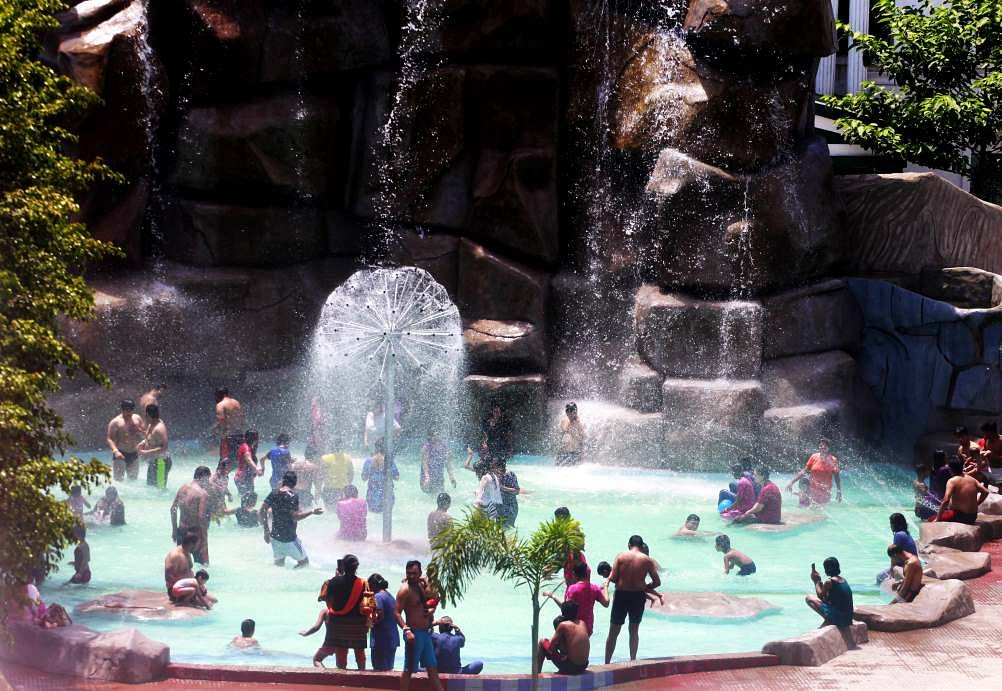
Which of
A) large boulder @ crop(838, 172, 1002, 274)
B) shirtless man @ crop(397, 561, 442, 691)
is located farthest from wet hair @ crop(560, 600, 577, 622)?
large boulder @ crop(838, 172, 1002, 274)

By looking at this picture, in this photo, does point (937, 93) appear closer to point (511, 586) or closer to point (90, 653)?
point (511, 586)

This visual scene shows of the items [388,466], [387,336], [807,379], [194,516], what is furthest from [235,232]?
[807,379]

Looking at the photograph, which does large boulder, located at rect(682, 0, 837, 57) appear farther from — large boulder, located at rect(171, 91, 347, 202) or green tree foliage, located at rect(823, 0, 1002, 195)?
large boulder, located at rect(171, 91, 347, 202)

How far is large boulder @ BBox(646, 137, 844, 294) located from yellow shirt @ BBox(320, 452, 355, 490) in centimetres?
732

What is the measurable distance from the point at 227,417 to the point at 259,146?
16.4 ft

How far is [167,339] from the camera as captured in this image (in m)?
21.5

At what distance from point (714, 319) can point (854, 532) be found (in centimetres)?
496

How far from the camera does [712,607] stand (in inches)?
527

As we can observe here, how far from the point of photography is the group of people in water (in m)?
10.7

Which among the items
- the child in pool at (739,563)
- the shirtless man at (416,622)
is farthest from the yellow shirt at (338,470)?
the shirtless man at (416,622)

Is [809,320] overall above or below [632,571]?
above

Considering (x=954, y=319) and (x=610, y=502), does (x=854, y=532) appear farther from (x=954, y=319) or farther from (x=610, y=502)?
(x=954, y=319)

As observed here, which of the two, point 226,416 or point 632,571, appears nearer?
point 632,571

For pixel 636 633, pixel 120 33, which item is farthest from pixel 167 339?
pixel 636 633
